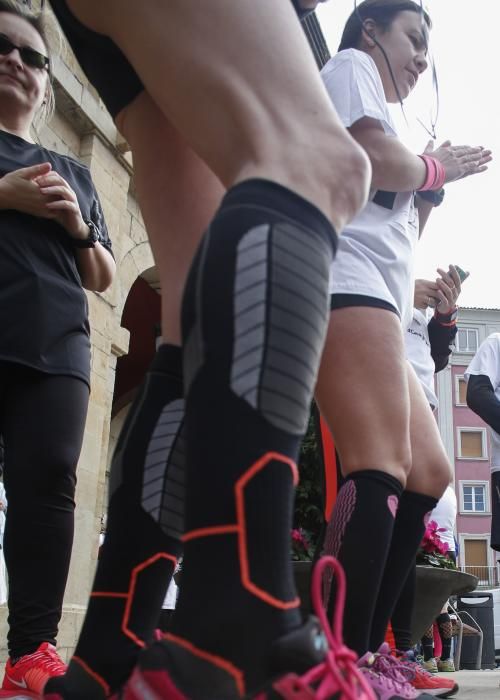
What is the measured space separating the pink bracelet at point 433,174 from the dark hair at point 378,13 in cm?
55

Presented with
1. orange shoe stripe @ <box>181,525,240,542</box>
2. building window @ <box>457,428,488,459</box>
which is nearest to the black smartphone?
orange shoe stripe @ <box>181,525,240,542</box>

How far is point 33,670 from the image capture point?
5.79ft

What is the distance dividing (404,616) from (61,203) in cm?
179

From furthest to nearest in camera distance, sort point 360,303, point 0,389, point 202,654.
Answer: point 0,389
point 360,303
point 202,654

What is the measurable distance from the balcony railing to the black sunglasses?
41022mm

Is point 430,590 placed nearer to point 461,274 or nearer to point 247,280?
point 461,274

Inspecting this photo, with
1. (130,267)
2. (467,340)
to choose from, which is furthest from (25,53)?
(467,340)

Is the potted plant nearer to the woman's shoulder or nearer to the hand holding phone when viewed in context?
the hand holding phone

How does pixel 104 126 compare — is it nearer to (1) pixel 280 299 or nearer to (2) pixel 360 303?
(2) pixel 360 303

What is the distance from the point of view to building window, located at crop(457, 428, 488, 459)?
42531 millimetres

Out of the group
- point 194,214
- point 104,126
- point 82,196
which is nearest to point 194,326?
point 194,214

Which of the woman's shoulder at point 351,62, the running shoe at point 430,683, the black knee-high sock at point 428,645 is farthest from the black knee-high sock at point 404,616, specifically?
the black knee-high sock at point 428,645

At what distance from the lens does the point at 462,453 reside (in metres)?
42.5

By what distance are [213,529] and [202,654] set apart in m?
0.13
